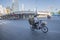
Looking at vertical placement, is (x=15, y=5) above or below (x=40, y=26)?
above

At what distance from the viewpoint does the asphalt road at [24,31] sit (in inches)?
96.5

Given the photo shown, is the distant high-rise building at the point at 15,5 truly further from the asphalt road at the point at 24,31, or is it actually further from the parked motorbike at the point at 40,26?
the parked motorbike at the point at 40,26

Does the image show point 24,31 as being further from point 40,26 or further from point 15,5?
point 15,5

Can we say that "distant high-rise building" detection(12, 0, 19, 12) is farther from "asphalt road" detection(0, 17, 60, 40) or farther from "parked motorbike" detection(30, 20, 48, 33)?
"parked motorbike" detection(30, 20, 48, 33)

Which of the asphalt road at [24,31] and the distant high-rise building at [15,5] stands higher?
the distant high-rise building at [15,5]

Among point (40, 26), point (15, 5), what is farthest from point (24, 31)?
point (15, 5)

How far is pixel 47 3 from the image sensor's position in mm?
2486

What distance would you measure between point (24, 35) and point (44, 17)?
351 millimetres

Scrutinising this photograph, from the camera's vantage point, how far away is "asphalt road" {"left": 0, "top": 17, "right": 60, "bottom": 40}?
8.04 feet

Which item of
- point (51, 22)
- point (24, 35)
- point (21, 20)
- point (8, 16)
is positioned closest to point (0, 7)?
point (8, 16)

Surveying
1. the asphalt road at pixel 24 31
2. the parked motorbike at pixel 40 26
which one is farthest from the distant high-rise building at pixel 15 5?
the parked motorbike at pixel 40 26

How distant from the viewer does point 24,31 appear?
2561 mm

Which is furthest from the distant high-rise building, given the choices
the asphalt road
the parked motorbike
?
the parked motorbike

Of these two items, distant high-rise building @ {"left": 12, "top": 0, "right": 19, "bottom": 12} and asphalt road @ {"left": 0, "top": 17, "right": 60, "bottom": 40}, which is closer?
asphalt road @ {"left": 0, "top": 17, "right": 60, "bottom": 40}
